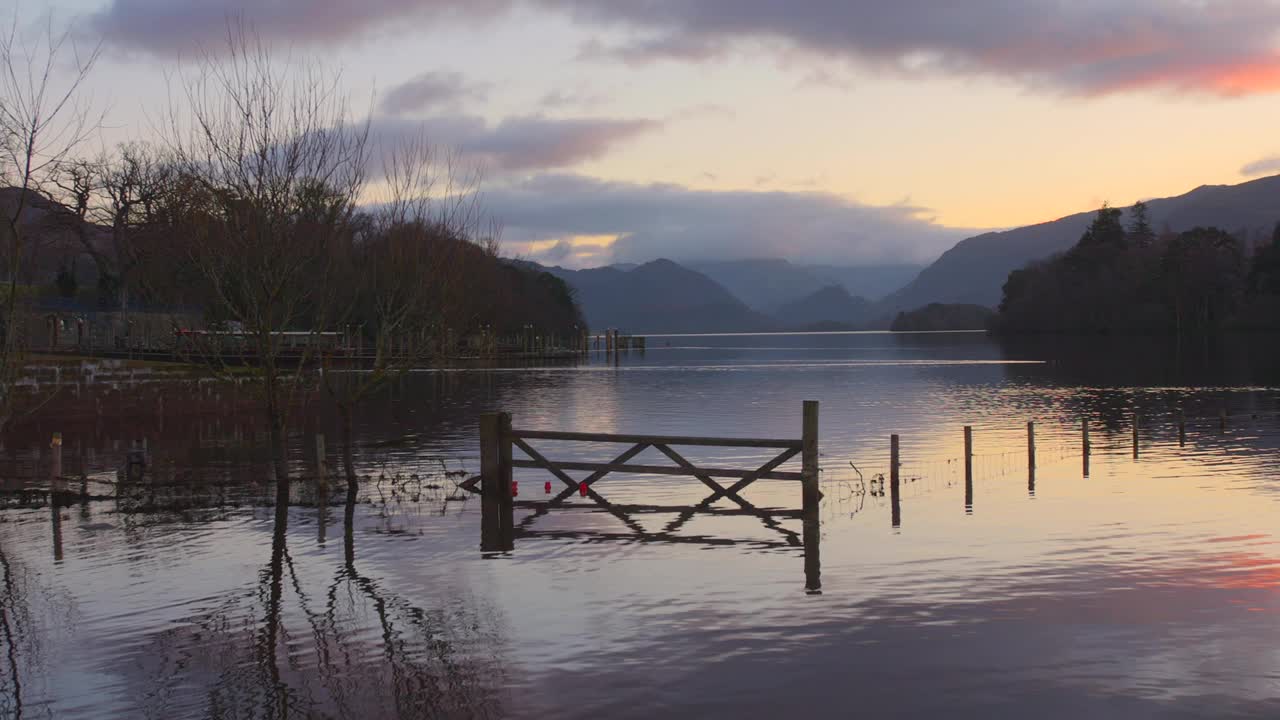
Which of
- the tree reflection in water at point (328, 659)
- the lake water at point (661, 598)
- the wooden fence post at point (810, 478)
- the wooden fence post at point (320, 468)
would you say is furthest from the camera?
the wooden fence post at point (320, 468)

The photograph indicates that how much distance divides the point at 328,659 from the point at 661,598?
6050 millimetres

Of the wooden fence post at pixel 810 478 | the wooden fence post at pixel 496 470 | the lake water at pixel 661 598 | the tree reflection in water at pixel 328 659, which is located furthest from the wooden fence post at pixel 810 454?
the tree reflection in water at pixel 328 659

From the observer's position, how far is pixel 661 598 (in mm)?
18766

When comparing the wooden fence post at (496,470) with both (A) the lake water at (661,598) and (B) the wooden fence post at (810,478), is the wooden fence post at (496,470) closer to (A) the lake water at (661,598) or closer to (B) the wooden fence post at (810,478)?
(A) the lake water at (661,598)

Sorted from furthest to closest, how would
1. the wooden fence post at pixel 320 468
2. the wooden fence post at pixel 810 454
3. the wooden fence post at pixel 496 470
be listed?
1. the wooden fence post at pixel 320 468
2. the wooden fence post at pixel 496 470
3. the wooden fence post at pixel 810 454

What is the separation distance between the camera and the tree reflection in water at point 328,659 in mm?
13141

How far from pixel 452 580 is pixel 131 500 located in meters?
14.2

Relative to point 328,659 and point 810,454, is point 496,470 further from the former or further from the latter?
point 328,659

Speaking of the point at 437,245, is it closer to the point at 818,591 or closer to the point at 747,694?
the point at 818,591

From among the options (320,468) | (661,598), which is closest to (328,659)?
(661,598)

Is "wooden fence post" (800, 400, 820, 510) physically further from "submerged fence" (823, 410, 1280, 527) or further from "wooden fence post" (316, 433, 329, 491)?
"wooden fence post" (316, 433, 329, 491)

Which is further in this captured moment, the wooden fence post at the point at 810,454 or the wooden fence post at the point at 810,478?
the wooden fence post at the point at 810,454

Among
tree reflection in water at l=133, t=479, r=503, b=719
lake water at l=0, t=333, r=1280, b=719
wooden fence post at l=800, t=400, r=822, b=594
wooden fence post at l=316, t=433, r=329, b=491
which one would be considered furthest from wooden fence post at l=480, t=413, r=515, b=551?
tree reflection in water at l=133, t=479, r=503, b=719

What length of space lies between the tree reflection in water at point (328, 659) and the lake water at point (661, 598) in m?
0.06
